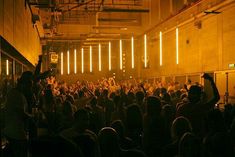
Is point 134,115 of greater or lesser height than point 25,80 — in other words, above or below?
below

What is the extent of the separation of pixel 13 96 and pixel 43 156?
220 cm

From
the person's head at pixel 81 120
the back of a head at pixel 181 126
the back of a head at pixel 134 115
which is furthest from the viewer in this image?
the back of a head at pixel 134 115

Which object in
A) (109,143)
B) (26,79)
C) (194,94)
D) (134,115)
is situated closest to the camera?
(109,143)

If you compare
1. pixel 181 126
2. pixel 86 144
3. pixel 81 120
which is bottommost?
pixel 86 144

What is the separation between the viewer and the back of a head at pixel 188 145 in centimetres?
Answer: 455

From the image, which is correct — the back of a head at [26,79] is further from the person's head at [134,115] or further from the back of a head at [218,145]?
the back of a head at [218,145]

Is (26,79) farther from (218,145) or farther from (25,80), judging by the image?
(218,145)

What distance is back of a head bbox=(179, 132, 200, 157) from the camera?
14.9 feet

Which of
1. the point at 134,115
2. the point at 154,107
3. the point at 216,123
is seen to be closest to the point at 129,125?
the point at 134,115

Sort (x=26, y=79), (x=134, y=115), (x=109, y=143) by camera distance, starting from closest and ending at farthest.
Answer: (x=109, y=143) → (x=26, y=79) → (x=134, y=115)

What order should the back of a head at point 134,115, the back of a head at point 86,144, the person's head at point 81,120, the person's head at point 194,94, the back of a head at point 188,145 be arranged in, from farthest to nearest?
the back of a head at point 134,115 < the person's head at point 194,94 < the person's head at point 81,120 < the back of a head at point 188,145 < the back of a head at point 86,144

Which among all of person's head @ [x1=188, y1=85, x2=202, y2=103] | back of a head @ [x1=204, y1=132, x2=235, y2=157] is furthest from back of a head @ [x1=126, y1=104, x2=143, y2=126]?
back of a head @ [x1=204, y1=132, x2=235, y2=157]

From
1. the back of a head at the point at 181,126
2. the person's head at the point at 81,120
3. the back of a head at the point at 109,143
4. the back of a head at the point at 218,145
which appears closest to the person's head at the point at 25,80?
the person's head at the point at 81,120

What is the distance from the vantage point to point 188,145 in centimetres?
457
